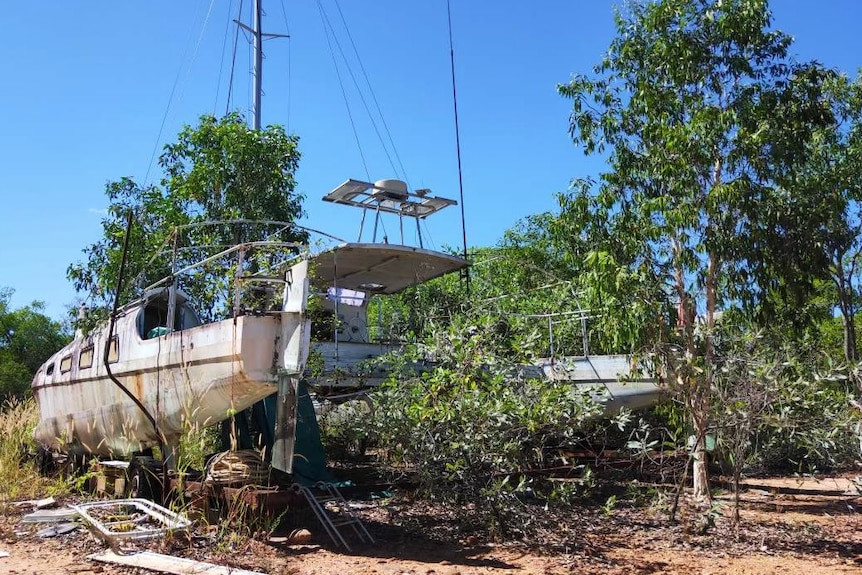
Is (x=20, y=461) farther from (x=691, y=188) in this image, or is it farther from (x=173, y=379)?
(x=691, y=188)

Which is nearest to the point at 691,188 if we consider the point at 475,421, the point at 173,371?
the point at 475,421

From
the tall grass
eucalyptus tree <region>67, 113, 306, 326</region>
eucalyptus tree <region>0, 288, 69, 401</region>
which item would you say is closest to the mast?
eucalyptus tree <region>67, 113, 306, 326</region>

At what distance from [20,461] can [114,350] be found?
16.4 ft

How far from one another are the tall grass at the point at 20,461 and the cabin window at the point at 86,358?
1767mm

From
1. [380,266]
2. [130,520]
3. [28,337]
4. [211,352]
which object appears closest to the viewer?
[130,520]

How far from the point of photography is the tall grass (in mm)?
10625

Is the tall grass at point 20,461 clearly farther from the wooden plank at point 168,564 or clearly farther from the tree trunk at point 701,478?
the tree trunk at point 701,478

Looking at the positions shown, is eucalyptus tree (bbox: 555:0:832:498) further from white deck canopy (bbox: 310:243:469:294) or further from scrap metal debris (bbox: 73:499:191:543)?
scrap metal debris (bbox: 73:499:191:543)

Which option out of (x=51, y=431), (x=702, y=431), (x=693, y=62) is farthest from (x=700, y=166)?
(x=51, y=431)

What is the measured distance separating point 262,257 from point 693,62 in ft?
19.8

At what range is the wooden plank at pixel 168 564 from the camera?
6.02m

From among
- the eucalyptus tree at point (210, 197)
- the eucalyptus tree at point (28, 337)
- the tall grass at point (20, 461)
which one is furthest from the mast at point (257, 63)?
the eucalyptus tree at point (28, 337)

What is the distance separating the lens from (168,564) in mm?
6223

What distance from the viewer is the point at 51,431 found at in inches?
476
